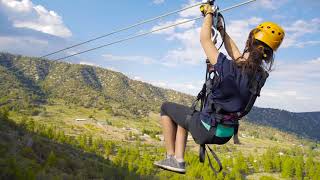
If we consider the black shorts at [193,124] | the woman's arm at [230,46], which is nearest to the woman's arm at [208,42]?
the woman's arm at [230,46]

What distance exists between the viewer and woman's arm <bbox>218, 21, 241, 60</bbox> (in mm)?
6409

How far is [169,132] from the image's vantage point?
21.9 ft

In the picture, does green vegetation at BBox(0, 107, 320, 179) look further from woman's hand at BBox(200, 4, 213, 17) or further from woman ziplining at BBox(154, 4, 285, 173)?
woman's hand at BBox(200, 4, 213, 17)

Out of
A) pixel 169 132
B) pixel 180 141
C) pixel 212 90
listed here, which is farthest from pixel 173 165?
pixel 212 90

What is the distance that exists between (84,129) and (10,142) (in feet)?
499

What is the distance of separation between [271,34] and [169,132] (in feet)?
7.85

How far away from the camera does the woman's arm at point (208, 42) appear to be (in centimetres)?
576

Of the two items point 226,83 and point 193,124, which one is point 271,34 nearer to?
point 226,83

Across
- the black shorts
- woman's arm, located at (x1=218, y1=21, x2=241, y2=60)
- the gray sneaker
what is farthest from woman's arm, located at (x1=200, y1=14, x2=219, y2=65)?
the gray sneaker

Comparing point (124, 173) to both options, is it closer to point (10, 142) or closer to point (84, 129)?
point (10, 142)

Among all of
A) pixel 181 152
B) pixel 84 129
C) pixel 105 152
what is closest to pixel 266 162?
pixel 105 152

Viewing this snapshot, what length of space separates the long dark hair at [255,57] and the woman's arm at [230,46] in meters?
0.35

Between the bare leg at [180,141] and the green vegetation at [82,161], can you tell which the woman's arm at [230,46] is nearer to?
the bare leg at [180,141]

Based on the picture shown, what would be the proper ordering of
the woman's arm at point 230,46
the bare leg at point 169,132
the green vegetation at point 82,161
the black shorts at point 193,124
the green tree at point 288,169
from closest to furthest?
1. the black shorts at point 193,124
2. the woman's arm at point 230,46
3. the bare leg at point 169,132
4. the green vegetation at point 82,161
5. the green tree at point 288,169
